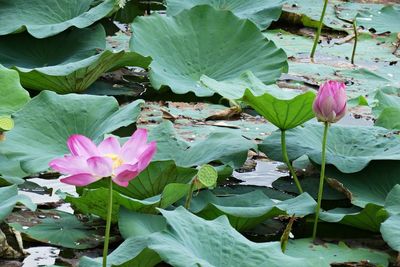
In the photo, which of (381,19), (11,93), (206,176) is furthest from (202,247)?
(381,19)

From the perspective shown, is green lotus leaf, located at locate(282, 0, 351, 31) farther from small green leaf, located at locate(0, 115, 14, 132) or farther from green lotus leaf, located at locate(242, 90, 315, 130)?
small green leaf, located at locate(0, 115, 14, 132)

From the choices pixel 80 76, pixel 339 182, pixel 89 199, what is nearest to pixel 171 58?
pixel 80 76

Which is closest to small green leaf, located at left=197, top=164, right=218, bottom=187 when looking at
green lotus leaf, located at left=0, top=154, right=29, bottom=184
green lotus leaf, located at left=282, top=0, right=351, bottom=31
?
green lotus leaf, located at left=0, top=154, right=29, bottom=184

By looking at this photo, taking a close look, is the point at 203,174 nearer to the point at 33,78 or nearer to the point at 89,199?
the point at 89,199

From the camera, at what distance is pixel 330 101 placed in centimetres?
213

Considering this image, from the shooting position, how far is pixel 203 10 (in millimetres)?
3500

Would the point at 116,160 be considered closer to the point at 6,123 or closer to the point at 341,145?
the point at 6,123

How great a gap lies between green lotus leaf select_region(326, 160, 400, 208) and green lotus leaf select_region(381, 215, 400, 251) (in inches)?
10.1

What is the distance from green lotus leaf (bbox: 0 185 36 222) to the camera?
198 centimetres

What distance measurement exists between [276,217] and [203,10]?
1286mm

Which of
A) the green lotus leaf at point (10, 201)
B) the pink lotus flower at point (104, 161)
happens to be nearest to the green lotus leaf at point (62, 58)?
the green lotus leaf at point (10, 201)

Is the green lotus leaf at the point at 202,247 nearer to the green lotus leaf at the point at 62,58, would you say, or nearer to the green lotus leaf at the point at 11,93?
the green lotus leaf at the point at 11,93

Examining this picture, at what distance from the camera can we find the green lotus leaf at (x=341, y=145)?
2.48 m

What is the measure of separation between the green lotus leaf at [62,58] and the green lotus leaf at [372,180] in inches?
34.4
